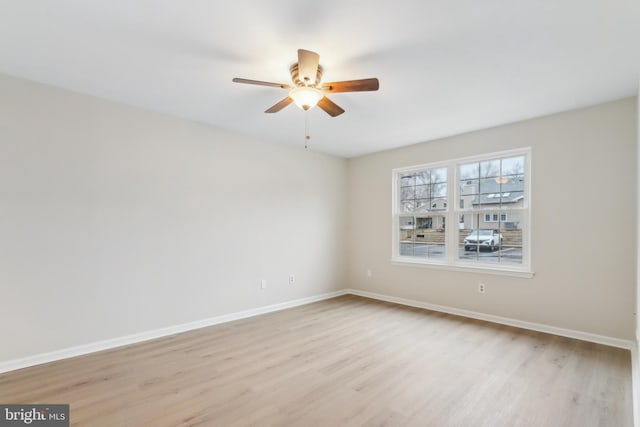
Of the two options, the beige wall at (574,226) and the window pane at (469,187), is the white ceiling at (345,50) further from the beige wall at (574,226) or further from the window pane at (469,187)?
the window pane at (469,187)

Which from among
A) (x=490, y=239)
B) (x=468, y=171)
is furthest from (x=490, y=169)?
(x=490, y=239)

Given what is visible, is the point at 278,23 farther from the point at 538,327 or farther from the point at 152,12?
the point at 538,327

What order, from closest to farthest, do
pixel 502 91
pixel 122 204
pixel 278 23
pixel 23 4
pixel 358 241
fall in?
pixel 23 4 < pixel 278 23 < pixel 502 91 < pixel 122 204 < pixel 358 241

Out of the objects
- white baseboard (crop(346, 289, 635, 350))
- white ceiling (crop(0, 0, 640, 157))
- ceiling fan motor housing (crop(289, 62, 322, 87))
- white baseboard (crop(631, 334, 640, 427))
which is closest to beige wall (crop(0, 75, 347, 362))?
white ceiling (crop(0, 0, 640, 157))

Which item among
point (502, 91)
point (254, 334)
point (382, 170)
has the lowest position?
point (254, 334)

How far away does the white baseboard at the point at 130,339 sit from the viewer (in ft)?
8.94

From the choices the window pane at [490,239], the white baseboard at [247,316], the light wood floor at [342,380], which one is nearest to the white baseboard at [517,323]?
the white baseboard at [247,316]

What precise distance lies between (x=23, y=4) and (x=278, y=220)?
3.35 meters

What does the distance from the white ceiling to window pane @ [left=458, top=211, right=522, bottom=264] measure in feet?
4.47

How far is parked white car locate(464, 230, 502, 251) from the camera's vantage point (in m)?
4.11

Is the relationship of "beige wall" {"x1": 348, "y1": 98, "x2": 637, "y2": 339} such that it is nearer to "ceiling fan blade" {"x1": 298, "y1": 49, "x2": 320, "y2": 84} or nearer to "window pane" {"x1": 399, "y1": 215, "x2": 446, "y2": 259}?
"window pane" {"x1": 399, "y1": 215, "x2": 446, "y2": 259}

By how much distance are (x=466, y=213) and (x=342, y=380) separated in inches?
116

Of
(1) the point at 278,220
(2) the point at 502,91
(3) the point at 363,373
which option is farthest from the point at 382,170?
(3) the point at 363,373

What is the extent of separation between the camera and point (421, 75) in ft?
8.86
